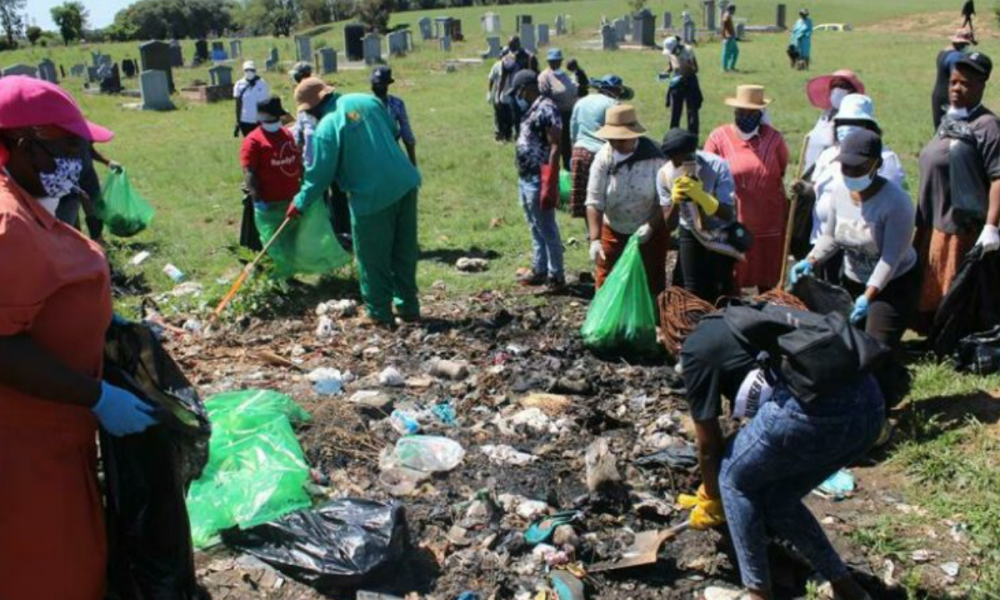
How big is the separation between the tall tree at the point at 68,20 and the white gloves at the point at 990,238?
54.6 meters

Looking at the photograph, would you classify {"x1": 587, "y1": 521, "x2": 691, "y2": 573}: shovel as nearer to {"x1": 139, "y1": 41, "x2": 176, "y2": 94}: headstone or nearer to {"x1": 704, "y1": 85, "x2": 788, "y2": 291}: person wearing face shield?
{"x1": 704, "y1": 85, "x2": 788, "y2": 291}: person wearing face shield

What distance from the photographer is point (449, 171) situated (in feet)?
43.1

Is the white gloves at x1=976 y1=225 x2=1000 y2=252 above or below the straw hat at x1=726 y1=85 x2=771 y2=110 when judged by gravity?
below

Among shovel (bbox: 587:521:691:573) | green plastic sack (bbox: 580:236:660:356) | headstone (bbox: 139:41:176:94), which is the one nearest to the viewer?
shovel (bbox: 587:521:691:573)

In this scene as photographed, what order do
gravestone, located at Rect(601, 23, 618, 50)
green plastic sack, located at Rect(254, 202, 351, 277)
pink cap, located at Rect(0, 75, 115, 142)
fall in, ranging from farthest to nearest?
gravestone, located at Rect(601, 23, 618, 50)
green plastic sack, located at Rect(254, 202, 351, 277)
pink cap, located at Rect(0, 75, 115, 142)

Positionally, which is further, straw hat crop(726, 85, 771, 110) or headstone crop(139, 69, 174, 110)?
headstone crop(139, 69, 174, 110)

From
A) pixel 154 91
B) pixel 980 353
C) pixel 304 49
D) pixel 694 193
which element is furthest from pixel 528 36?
pixel 980 353

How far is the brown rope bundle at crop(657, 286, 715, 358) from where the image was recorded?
4.42 meters

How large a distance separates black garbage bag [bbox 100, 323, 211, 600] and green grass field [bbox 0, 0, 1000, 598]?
9.31ft

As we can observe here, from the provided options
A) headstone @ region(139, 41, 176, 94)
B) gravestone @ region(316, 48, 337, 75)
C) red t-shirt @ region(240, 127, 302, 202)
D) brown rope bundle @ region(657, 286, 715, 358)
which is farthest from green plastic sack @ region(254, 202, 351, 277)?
gravestone @ region(316, 48, 337, 75)

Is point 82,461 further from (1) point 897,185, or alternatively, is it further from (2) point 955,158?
(2) point 955,158

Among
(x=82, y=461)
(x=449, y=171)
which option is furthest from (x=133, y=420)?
(x=449, y=171)

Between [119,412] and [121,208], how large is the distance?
7161 millimetres

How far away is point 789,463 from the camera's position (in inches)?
130
